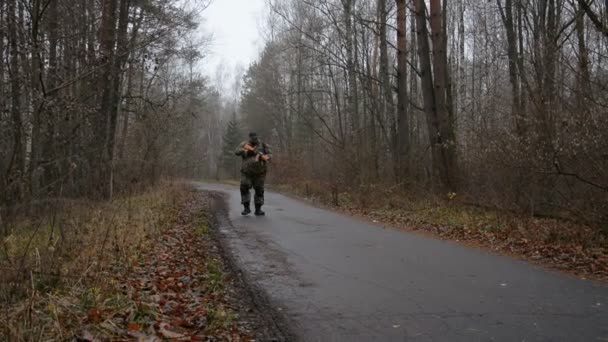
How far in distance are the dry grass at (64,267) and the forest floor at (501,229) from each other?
19.3 ft


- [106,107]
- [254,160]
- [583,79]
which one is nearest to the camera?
[583,79]

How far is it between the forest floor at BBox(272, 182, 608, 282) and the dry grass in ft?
19.3

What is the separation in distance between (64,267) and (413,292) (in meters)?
3.96

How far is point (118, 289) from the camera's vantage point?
5621 millimetres

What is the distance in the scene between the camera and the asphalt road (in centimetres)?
481

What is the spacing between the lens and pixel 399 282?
6637 millimetres

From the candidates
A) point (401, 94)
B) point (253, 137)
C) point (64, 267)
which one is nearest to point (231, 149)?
point (401, 94)

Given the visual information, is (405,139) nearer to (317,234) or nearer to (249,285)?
(317,234)

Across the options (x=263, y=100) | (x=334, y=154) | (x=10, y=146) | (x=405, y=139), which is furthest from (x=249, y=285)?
(x=263, y=100)

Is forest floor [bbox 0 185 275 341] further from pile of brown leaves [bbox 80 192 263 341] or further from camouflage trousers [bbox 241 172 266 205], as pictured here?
camouflage trousers [bbox 241 172 266 205]

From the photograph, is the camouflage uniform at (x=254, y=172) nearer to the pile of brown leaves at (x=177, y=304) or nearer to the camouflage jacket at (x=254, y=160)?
the camouflage jacket at (x=254, y=160)

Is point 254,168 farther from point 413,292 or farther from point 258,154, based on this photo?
point 413,292

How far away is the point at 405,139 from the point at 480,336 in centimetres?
1586

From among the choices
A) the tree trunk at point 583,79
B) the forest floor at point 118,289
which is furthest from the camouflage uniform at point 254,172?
the tree trunk at point 583,79
